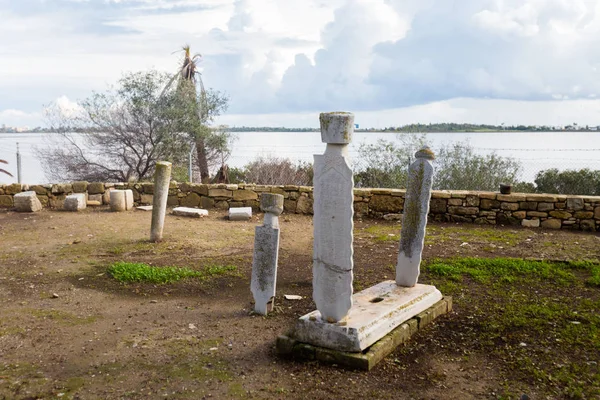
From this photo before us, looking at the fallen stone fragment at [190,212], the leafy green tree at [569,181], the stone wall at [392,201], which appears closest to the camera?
the stone wall at [392,201]

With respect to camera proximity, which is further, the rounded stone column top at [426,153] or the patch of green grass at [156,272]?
the patch of green grass at [156,272]

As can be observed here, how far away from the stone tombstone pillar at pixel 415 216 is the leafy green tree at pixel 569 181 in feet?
36.1

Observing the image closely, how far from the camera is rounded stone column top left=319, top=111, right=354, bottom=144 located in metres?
4.32

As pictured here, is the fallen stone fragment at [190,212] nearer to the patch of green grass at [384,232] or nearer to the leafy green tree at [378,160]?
the patch of green grass at [384,232]

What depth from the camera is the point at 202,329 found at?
17.9 ft

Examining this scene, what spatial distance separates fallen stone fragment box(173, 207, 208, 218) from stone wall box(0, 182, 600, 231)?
913 millimetres

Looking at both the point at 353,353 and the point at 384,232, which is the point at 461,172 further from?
the point at 353,353

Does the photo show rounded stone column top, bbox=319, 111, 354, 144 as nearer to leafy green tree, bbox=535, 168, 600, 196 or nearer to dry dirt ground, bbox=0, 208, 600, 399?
dry dirt ground, bbox=0, 208, 600, 399

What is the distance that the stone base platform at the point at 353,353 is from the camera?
449 centimetres

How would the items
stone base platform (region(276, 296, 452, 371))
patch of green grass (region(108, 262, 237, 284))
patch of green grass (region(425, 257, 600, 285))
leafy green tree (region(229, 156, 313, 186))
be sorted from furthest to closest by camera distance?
leafy green tree (region(229, 156, 313, 186)) → patch of green grass (region(425, 257, 600, 285)) → patch of green grass (region(108, 262, 237, 284)) → stone base platform (region(276, 296, 452, 371))

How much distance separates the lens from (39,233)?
1002 centimetres

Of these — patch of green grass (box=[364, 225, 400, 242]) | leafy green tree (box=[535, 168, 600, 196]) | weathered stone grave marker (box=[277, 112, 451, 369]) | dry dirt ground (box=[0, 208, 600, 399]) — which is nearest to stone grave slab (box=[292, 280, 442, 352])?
weathered stone grave marker (box=[277, 112, 451, 369])

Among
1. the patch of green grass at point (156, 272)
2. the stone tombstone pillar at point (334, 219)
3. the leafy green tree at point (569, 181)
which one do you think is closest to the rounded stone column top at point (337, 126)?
the stone tombstone pillar at point (334, 219)

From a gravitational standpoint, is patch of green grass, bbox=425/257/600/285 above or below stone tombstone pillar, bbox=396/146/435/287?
below
